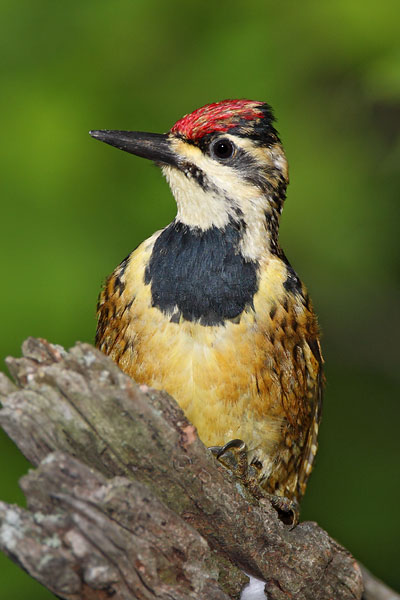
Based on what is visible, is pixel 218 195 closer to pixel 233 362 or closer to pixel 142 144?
pixel 142 144

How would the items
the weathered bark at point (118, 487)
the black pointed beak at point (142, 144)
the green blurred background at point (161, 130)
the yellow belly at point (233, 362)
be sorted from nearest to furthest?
the weathered bark at point (118, 487), the yellow belly at point (233, 362), the black pointed beak at point (142, 144), the green blurred background at point (161, 130)

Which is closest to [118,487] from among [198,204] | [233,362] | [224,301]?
[233,362]

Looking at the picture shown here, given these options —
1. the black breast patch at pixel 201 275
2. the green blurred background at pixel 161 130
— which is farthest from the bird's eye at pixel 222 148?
the green blurred background at pixel 161 130

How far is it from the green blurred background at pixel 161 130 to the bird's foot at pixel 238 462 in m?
1.39

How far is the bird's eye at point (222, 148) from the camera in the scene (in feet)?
11.6

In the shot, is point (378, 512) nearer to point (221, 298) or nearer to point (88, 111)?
point (221, 298)

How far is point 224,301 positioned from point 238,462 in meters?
0.63

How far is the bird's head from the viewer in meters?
3.48

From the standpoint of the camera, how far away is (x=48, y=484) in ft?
7.39

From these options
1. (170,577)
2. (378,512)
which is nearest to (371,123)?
(378,512)

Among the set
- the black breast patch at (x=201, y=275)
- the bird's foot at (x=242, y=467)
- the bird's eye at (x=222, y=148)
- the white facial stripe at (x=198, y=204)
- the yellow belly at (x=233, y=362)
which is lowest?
the bird's foot at (x=242, y=467)

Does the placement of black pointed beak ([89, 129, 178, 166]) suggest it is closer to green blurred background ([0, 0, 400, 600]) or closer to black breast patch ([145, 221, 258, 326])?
black breast patch ([145, 221, 258, 326])

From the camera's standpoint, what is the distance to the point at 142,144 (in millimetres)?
3486

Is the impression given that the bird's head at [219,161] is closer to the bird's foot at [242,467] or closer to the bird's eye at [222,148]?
the bird's eye at [222,148]
